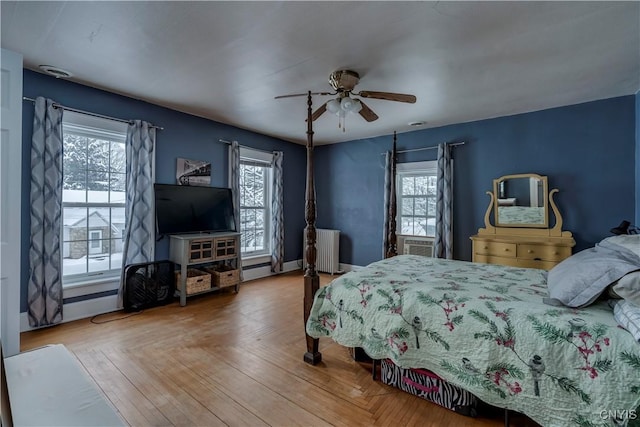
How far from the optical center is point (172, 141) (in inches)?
161

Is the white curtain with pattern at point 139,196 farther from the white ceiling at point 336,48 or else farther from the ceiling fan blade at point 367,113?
the ceiling fan blade at point 367,113

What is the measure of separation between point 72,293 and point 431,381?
366 centimetres

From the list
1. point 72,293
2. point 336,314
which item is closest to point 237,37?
point 336,314

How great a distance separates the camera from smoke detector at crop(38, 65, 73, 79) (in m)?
2.84

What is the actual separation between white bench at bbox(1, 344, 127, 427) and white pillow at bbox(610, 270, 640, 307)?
2.23 meters

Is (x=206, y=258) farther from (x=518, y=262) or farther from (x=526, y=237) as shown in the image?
(x=526, y=237)

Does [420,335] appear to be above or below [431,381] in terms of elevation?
above

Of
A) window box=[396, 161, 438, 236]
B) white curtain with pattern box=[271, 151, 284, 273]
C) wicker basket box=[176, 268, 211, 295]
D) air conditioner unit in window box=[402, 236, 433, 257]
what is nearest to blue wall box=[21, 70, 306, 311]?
white curtain with pattern box=[271, 151, 284, 273]

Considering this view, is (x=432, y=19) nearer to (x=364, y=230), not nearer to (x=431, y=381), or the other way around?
(x=431, y=381)

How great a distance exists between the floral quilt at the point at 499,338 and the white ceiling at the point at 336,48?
5.99 ft

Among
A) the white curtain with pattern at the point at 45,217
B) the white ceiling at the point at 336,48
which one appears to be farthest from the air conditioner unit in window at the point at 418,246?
the white curtain with pattern at the point at 45,217

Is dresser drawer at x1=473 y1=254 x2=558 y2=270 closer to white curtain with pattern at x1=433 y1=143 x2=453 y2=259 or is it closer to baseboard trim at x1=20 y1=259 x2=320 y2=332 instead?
white curtain with pattern at x1=433 y1=143 x2=453 y2=259

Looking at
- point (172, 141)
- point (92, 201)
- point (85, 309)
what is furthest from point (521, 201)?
point (85, 309)

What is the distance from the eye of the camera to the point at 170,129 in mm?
4070
